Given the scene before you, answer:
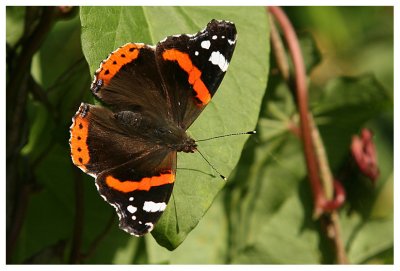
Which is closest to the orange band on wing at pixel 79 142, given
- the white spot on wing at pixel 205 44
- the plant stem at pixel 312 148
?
the white spot on wing at pixel 205 44

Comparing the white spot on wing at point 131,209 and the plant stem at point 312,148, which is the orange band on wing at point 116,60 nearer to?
the white spot on wing at point 131,209

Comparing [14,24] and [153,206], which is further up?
[14,24]

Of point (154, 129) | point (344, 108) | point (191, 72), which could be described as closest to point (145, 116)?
point (154, 129)

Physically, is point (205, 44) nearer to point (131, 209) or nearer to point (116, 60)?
point (116, 60)

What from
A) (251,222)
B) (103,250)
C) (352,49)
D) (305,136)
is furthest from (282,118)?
(352,49)

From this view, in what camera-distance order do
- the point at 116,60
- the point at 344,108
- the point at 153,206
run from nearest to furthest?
the point at 153,206, the point at 116,60, the point at 344,108

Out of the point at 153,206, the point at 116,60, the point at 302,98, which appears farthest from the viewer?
the point at 302,98

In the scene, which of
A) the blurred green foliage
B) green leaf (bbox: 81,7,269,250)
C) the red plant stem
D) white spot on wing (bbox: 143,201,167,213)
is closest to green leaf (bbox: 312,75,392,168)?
the blurred green foliage

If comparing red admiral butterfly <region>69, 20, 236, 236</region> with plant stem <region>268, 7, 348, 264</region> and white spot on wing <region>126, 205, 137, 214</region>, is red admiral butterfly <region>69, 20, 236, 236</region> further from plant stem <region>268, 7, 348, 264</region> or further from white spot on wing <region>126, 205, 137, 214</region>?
plant stem <region>268, 7, 348, 264</region>

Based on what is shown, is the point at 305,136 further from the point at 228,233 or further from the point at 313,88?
the point at 313,88
